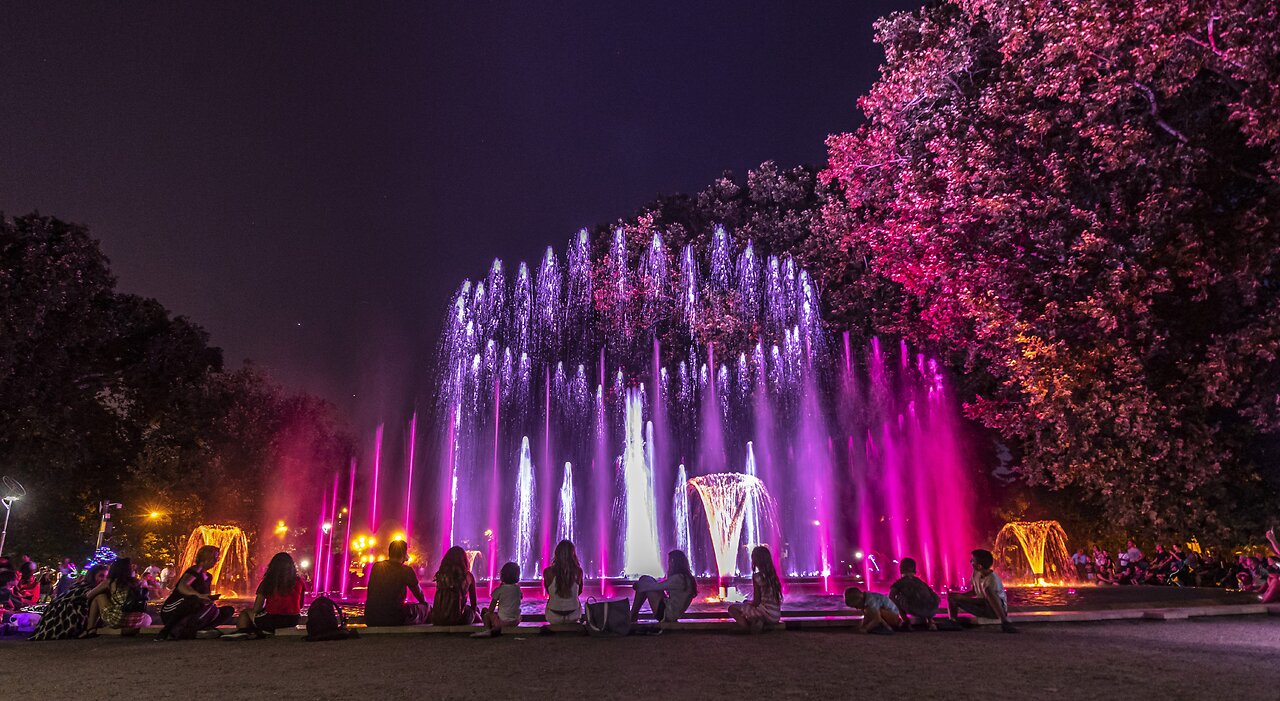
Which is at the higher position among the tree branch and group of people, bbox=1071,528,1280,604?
the tree branch

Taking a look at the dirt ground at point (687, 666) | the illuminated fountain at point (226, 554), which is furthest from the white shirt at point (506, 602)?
the illuminated fountain at point (226, 554)

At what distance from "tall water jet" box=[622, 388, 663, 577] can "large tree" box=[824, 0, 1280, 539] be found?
38.5 ft

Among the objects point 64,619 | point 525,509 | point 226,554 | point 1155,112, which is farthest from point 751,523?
point 226,554

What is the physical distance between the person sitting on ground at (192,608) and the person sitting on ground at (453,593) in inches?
112

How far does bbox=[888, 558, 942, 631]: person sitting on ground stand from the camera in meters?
10.6

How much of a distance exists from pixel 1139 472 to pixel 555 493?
87.8ft

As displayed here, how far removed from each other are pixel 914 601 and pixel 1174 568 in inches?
607

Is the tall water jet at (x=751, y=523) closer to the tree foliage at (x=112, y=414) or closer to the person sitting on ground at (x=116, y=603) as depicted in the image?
the person sitting on ground at (x=116, y=603)

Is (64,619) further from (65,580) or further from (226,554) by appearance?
(226,554)

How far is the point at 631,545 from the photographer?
25.8 m

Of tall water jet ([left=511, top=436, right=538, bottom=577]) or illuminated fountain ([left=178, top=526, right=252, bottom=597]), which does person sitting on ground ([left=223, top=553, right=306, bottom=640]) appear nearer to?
illuminated fountain ([left=178, top=526, right=252, bottom=597])

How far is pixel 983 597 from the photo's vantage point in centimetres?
1082

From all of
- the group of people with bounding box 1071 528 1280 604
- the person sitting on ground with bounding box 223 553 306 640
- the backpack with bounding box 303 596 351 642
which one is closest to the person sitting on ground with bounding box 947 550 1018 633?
the backpack with bounding box 303 596 351 642

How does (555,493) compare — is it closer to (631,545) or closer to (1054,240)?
(631,545)
